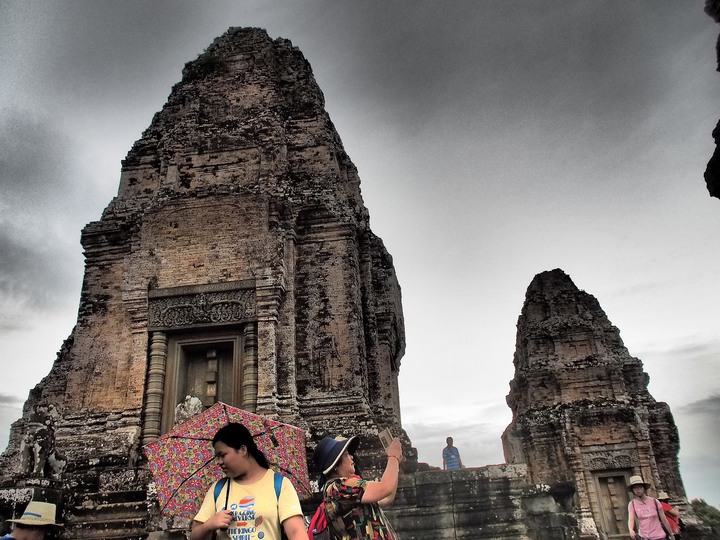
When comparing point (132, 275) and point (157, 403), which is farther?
point (132, 275)

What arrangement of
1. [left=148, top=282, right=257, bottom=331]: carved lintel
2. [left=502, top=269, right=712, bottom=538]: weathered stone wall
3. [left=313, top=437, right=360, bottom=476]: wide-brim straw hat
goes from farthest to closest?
1. [left=502, top=269, right=712, bottom=538]: weathered stone wall
2. [left=148, top=282, right=257, bottom=331]: carved lintel
3. [left=313, top=437, right=360, bottom=476]: wide-brim straw hat

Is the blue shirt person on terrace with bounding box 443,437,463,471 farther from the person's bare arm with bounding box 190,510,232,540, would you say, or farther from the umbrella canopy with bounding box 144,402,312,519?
the person's bare arm with bounding box 190,510,232,540

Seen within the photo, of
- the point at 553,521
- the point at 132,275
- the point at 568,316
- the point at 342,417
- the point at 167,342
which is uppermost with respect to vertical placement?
→ the point at 568,316

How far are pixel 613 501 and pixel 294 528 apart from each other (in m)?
21.2

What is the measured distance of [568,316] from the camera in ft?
81.6

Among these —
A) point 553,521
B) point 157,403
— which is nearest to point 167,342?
point 157,403

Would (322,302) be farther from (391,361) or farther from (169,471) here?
(169,471)

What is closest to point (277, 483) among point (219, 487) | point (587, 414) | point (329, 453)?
point (219, 487)

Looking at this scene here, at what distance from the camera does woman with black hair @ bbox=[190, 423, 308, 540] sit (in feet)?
9.77

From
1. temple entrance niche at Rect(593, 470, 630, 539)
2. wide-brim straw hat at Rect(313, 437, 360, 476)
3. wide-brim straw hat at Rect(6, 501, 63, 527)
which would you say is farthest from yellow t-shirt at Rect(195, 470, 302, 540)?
temple entrance niche at Rect(593, 470, 630, 539)

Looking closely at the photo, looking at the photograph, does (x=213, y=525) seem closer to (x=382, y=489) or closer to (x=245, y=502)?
(x=245, y=502)

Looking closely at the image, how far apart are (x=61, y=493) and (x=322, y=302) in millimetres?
5284

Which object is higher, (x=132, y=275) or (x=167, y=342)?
(x=132, y=275)

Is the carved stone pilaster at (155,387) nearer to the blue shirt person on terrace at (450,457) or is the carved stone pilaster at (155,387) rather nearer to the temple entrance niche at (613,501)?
the blue shirt person on terrace at (450,457)
